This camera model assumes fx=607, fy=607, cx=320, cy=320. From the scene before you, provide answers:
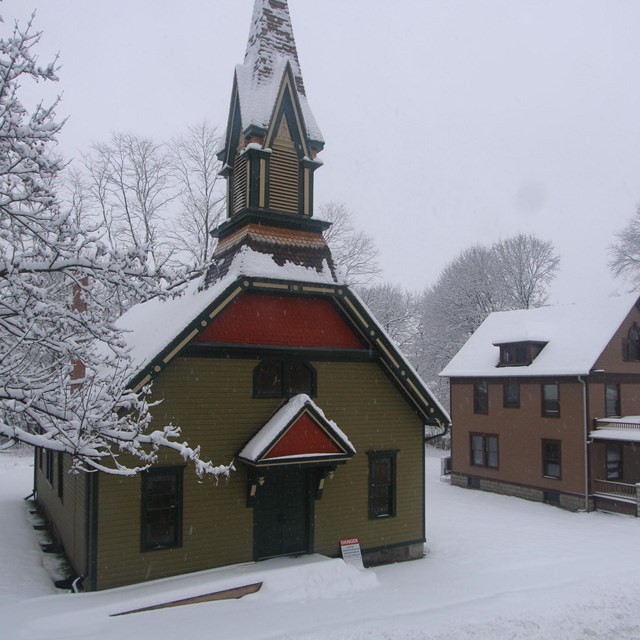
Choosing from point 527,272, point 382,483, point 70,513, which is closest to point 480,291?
point 527,272

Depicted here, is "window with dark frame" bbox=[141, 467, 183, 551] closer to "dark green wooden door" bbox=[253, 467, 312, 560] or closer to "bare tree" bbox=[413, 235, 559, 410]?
"dark green wooden door" bbox=[253, 467, 312, 560]

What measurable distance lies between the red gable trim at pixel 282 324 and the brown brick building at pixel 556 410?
1351 cm

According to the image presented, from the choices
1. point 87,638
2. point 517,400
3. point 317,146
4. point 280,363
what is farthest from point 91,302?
point 517,400

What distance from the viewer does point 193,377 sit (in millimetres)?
13344

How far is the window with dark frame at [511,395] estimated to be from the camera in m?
27.5

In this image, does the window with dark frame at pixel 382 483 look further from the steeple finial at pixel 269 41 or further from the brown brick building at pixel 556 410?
the brown brick building at pixel 556 410

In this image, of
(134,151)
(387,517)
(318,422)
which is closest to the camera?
(318,422)

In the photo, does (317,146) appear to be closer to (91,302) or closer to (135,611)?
(91,302)

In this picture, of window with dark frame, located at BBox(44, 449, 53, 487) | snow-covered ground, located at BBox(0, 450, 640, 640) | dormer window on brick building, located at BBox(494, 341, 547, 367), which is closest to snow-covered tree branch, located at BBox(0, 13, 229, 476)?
snow-covered ground, located at BBox(0, 450, 640, 640)

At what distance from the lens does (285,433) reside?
43.8ft

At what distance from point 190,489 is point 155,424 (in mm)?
1634

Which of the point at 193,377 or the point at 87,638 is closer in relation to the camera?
the point at 87,638

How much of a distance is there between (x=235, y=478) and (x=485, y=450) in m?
18.3

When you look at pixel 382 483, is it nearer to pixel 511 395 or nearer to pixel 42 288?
pixel 42 288
